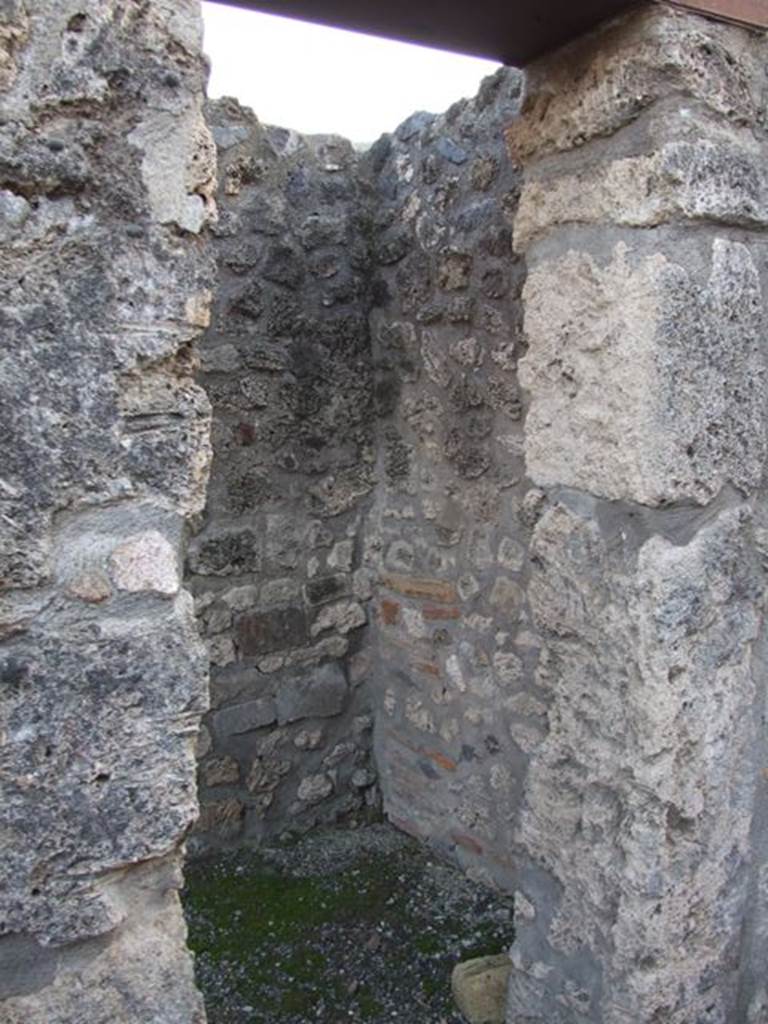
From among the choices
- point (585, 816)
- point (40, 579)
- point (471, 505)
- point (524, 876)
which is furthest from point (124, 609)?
point (471, 505)

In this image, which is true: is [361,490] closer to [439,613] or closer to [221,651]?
[439,613]

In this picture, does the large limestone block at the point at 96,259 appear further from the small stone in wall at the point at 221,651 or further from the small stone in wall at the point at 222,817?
the small stone in wall at the point at 222,817

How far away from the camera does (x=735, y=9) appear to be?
6.11 feet

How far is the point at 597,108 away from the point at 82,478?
1296 millimetres

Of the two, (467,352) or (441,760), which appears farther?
(441,760)

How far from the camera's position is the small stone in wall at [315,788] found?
369 centimetres

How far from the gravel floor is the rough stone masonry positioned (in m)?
0.16

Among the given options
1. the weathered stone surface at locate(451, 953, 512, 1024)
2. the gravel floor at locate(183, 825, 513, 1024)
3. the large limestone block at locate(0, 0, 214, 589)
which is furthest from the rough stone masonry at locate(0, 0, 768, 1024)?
the weathered stone surface at locate(451, 953, 512, 1024)

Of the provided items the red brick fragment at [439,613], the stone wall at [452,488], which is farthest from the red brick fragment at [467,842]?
the red brick fragment at [439,613]

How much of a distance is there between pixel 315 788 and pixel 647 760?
6.63 ft

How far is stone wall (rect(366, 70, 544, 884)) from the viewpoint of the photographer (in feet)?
9.82

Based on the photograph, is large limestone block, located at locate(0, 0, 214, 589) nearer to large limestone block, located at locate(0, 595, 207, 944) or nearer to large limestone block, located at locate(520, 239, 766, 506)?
large limestone block, located at locate(0, 595, 207, 944)

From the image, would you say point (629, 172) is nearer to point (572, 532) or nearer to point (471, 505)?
point (572, 532)

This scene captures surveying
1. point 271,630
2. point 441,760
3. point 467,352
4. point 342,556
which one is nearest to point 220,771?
point 271,630
